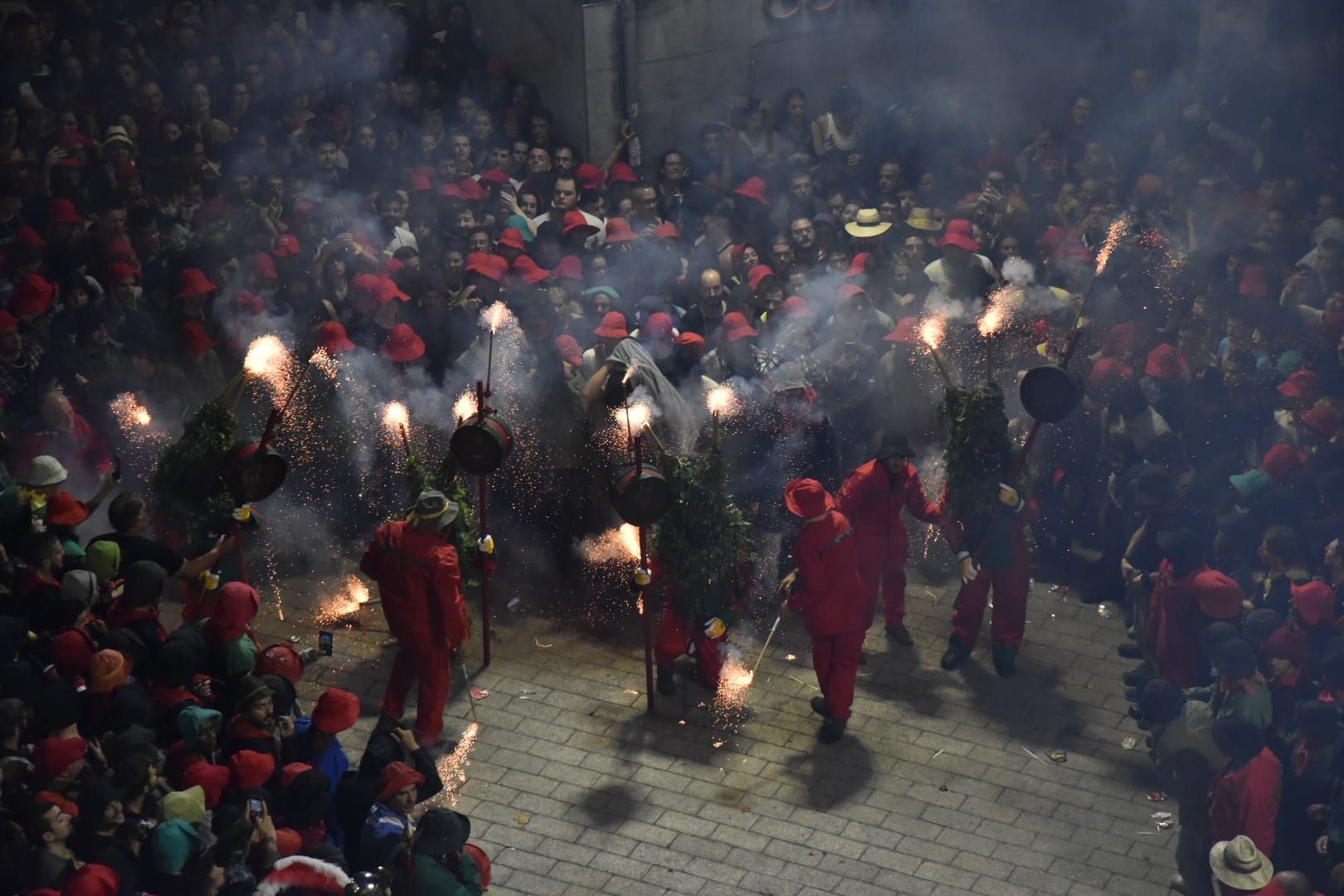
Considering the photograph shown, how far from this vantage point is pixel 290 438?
13.8 meters

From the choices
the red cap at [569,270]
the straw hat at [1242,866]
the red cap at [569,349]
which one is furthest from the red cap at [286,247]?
the straw hat at [1242,866]

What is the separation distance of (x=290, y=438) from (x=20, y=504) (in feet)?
10.7

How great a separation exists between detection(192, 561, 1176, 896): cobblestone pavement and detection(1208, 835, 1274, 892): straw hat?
117 centimetres

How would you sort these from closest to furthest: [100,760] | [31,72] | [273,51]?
[100,760]
[31,72]
[273,51]

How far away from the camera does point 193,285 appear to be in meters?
13.7

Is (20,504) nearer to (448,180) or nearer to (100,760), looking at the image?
(100,760)

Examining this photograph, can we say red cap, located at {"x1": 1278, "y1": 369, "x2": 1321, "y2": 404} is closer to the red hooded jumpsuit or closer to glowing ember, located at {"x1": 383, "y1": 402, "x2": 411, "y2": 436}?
the red hooded jumpsuit

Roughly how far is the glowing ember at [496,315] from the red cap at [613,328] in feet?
2.41

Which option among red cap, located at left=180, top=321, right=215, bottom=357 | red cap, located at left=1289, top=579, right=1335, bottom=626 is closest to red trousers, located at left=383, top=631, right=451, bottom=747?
red cap, located at left=180, top=321, right=215, bottom=357

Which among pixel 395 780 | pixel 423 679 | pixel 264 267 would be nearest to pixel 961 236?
pixel 264 267

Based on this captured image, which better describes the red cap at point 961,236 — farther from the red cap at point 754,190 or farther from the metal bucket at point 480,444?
the metal bucket at point 480,444

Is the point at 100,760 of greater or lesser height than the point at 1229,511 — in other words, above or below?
above

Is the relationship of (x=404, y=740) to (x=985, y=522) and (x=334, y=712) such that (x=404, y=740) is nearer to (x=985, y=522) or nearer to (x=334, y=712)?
(x=334, y=712)

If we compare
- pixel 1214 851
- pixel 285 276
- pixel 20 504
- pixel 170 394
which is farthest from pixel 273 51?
pixel 1214 851
